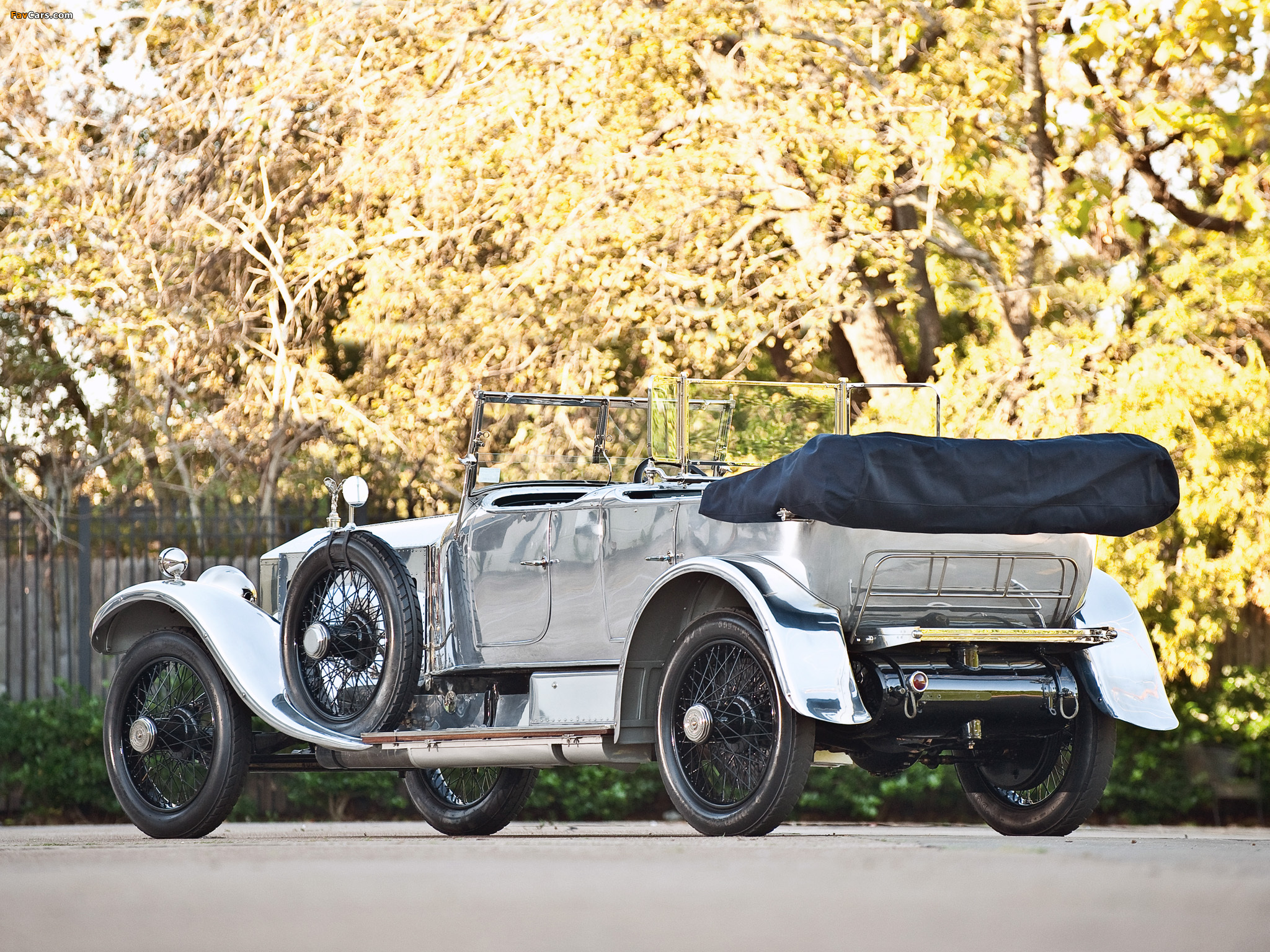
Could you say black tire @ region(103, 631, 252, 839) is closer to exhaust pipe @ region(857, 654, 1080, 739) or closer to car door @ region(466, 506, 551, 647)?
car door @ region(466, 506, 551, 647)

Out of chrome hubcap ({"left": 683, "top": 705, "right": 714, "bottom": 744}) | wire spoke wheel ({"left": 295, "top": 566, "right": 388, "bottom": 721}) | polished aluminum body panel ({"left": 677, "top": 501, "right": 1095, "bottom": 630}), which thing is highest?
polished aluminum body panel ({"left": 677, "top": 501, "right": 1095, "bottom": 630})

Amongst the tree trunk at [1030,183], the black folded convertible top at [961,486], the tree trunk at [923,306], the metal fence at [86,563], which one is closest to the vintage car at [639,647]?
the black folded convertible top at [961,486]

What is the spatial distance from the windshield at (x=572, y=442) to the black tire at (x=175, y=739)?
151cm

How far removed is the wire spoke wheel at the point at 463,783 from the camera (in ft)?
27.7

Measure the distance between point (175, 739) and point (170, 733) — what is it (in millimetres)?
40

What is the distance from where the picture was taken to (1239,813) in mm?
12898

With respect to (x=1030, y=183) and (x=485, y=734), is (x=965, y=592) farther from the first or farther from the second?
(x=1030, y=183)

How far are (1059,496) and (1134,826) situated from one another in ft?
23.1

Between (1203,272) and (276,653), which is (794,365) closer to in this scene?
(1203,272)

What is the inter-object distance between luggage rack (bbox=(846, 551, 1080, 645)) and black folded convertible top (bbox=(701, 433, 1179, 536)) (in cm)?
16

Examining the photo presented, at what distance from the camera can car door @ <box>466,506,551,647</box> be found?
710cm

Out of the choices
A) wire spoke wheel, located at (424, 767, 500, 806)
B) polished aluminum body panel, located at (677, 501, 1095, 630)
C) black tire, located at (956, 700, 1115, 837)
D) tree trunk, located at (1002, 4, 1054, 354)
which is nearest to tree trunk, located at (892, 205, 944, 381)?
tree trunk, located at (1002, 4, 1054, 354)

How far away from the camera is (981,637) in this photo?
20.7ft

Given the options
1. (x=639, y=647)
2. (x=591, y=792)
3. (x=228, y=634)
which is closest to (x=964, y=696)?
(x=639, y=647)
